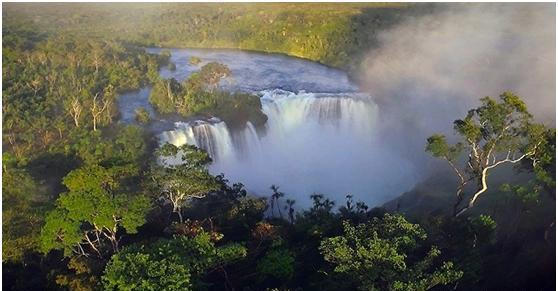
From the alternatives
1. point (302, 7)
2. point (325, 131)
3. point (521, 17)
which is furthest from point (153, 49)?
point (521, 17)

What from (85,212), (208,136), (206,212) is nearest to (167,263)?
(85,212)

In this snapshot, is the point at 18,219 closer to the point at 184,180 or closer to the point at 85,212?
the point at 85,212

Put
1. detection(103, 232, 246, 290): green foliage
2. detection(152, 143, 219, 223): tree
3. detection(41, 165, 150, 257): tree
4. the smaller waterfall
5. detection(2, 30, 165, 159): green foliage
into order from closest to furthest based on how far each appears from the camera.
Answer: detection(103, 232, 246, 290): green foliage, detection(41, 165, 150, 257): tree, detection(152, 143, 219, 223): tree, detection(2, 30, 165, 159): green foliage, the smaller waterfall

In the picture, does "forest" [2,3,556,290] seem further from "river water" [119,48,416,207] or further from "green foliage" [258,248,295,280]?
"river water" [119,48,416,207]

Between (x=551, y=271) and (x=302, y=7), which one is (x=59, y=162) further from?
(x=302, y=7)

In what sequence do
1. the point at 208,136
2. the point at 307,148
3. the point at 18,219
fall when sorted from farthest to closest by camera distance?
the point at 307,148 → the point at 208,136 → the point at 18,219

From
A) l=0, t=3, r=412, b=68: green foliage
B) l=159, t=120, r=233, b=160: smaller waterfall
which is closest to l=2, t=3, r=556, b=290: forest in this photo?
l=159, t=120, r=233, b=160: smaller waterfall
